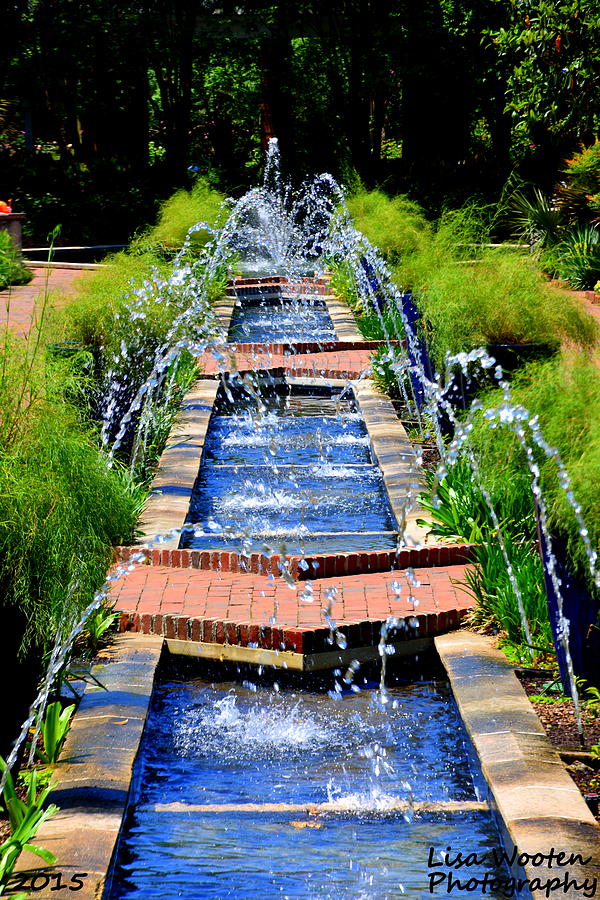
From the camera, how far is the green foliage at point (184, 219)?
13430mm

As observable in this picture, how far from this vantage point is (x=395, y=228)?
11195 millimetres

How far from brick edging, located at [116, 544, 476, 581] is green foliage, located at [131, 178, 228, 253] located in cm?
672

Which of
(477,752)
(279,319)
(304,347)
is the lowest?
(279,319)

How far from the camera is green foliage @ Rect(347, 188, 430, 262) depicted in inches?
419

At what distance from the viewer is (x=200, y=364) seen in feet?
32.0

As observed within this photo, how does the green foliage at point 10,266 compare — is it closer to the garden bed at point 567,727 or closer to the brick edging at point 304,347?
the brick edging at point 304,347

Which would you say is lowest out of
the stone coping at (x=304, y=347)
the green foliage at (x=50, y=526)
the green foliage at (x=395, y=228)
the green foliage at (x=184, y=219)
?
the stone coping at (x=304, y=347)

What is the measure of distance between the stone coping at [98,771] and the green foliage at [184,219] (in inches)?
308

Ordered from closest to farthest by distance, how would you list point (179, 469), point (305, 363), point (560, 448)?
point (560, 448) → point (179, 469) → point (305, 363)

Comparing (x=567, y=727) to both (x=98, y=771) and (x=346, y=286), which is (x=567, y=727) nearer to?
(x=98, y=771)

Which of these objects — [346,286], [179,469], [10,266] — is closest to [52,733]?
[179,469]

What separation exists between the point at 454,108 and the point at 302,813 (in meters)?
22.5

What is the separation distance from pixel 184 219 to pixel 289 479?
834 centimetres

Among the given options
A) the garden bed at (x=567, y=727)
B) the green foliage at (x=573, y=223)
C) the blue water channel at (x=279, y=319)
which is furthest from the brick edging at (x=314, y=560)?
the green foliage at (x=573, y=223)
